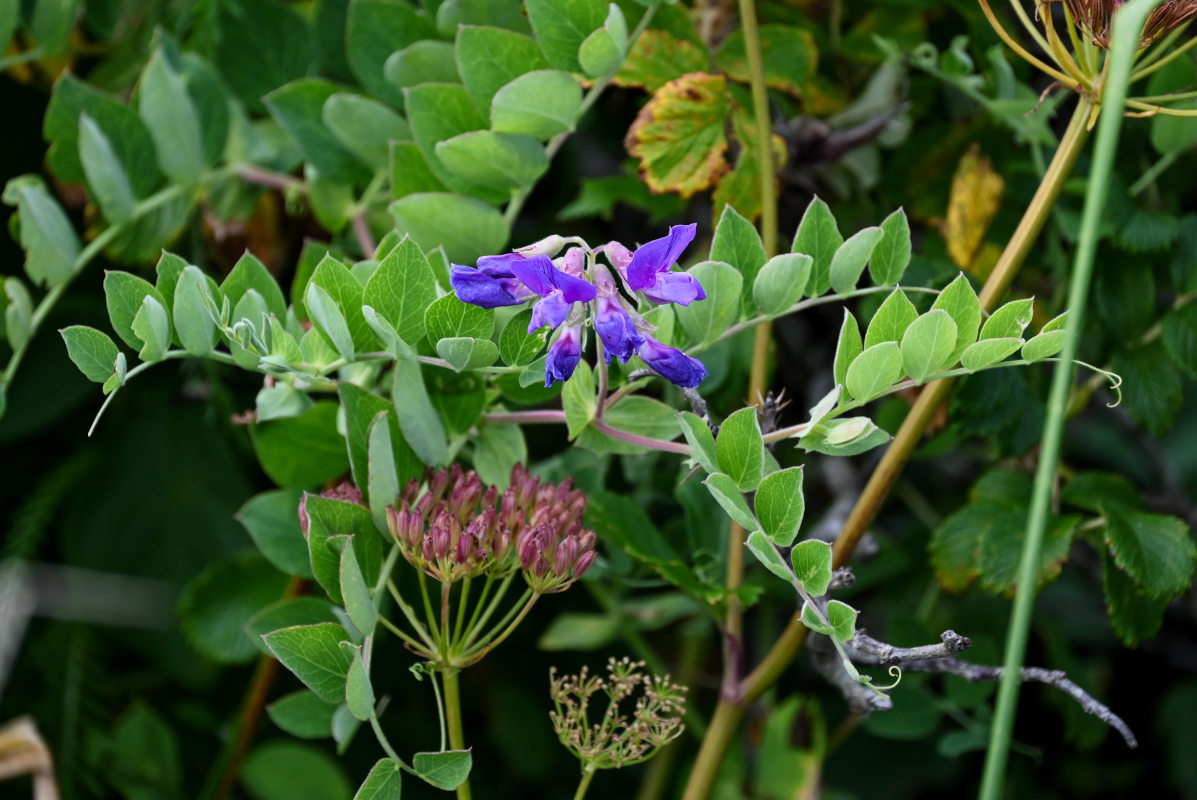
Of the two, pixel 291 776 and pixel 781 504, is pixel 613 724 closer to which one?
pixel 781 504

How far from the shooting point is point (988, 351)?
1.65ft

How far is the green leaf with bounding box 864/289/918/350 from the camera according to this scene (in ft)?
1.70

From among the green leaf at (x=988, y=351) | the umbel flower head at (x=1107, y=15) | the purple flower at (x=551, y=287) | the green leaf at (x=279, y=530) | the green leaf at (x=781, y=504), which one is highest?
the umbel flower head at (x=1107, y=15)

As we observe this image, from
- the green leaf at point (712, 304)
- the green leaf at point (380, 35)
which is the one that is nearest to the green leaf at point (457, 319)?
the green leaf at point (712, 304)

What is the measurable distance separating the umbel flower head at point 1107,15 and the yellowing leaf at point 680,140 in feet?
0.86

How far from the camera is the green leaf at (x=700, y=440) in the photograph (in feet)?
1.61

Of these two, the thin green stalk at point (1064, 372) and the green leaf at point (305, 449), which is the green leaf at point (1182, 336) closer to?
the thin green stalk at point (1064, 372)

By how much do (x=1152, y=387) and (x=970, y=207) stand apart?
20cm

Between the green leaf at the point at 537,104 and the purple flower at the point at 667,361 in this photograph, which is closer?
the purple flower at the point at 667,361

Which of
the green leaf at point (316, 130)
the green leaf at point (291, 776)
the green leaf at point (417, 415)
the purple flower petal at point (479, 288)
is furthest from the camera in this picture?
the green leaf at point (291, 776)

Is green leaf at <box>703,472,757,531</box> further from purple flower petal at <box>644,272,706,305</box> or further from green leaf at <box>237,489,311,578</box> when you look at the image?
green leaf at <box>237,489,311,578</box>

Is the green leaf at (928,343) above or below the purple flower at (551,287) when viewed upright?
below

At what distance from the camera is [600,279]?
0.47 m

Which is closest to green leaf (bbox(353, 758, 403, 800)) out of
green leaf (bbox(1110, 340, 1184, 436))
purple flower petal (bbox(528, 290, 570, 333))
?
purple flower petal (bbox(528, 290, 570, 333))
